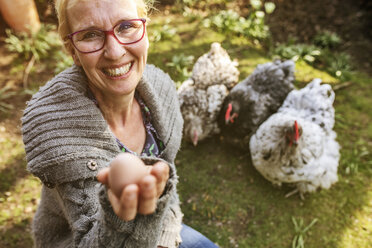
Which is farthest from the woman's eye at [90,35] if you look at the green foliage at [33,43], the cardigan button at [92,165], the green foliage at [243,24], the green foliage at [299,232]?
the green foliage at [243,24]

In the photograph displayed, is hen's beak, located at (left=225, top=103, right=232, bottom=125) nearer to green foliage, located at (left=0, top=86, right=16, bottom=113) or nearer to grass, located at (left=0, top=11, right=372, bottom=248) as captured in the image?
grass, located at (left=0, top=11, right=372, bottom=248)

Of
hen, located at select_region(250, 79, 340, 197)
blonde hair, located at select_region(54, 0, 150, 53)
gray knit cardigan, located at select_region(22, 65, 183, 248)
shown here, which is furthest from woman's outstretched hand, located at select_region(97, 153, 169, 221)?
hen, located at select_region(250, 79, 340, 197)

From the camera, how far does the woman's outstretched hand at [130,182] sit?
30.5 inches

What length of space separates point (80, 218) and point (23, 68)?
3710 millimetres

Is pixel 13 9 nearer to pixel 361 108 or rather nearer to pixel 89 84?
pixel 89 84

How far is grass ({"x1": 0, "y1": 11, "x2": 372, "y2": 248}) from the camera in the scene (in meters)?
2.56

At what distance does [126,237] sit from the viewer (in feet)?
3.29

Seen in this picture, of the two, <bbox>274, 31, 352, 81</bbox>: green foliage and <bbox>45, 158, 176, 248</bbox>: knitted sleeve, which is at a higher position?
<bbox>45, 158, 176, 248</bbox>: knitted sleeve

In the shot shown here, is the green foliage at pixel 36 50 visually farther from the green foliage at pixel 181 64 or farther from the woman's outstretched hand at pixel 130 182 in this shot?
the woman's outstretched hand at pixel 130 182

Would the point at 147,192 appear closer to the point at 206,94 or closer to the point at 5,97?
the point at 206,94

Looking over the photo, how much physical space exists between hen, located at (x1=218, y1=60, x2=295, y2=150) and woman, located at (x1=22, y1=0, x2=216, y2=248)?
5.45 ft

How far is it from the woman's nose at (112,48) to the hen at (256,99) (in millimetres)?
1914

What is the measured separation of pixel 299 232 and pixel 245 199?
1.98 ft

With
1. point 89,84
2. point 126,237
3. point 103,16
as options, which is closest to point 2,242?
point 89,84
